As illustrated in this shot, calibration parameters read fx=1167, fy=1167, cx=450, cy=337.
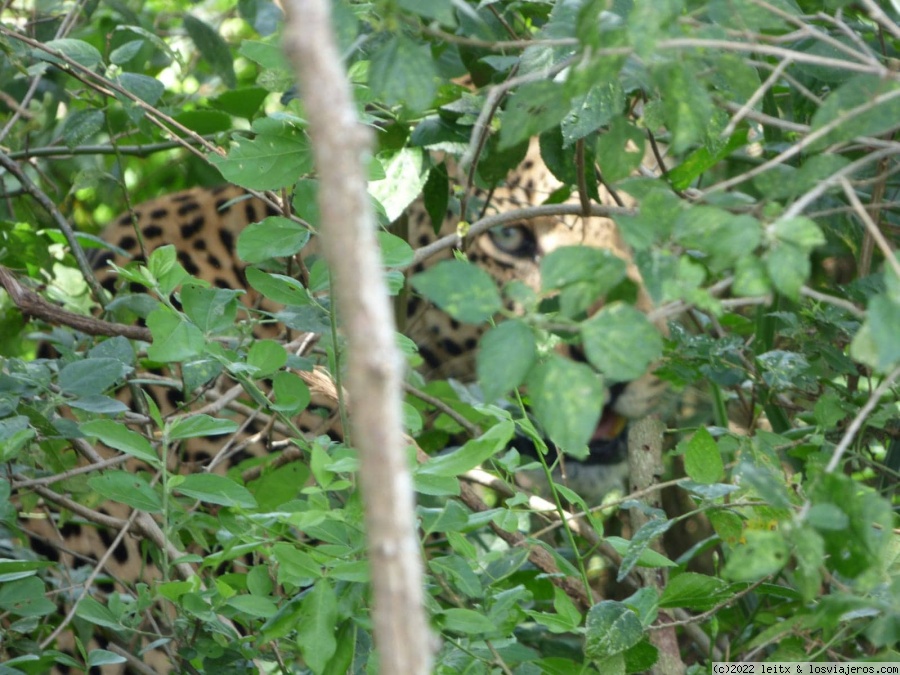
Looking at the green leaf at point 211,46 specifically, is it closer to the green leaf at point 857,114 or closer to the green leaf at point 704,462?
the green leaf at point 704,462

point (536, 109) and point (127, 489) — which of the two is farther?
point (127, 489)

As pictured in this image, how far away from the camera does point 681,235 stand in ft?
2.41

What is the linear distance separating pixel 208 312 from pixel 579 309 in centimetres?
57

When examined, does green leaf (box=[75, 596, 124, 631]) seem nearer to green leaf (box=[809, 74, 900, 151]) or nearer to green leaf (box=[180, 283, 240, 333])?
green leaf (box=[180, 283, 240, 333])

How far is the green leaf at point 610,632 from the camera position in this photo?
1.10 meters

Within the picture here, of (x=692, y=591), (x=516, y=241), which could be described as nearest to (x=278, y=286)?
(x=692, y=591)

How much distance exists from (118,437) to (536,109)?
540 millimetres

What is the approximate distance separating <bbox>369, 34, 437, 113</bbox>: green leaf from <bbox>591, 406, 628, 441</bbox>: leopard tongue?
2.17m

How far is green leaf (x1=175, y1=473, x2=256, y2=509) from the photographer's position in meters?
1.13

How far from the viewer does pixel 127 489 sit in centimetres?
115

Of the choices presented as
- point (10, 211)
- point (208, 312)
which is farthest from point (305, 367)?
point (10, 211)

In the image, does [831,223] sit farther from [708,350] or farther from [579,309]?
[579,309]

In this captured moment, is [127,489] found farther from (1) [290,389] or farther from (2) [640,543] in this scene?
(2) [640,543]

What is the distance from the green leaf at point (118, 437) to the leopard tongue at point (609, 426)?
1.92 metres
